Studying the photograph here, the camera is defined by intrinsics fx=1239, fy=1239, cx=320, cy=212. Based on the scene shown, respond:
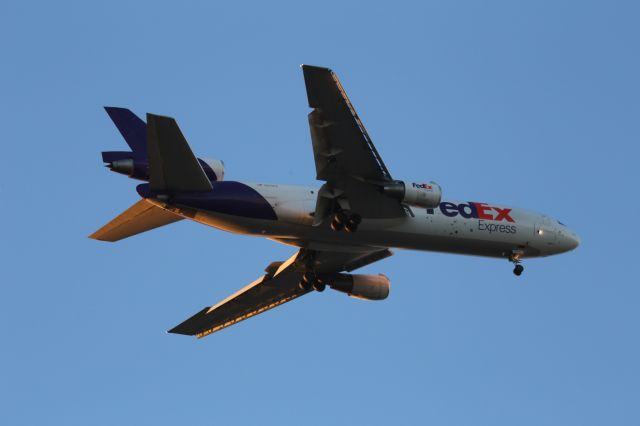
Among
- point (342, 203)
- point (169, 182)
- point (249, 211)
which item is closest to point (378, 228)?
point (342, 203)

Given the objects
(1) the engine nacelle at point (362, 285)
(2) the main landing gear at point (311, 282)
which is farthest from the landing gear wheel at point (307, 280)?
(1) the engine nacelle at point (362, 285)

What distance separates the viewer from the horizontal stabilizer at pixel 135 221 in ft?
150

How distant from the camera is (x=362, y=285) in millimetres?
53156

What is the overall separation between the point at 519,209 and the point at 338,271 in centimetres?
816

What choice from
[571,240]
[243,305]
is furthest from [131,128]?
[571,240]

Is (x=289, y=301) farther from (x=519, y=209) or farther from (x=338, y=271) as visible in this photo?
(x=519, y=209)

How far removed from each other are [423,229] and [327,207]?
4.18 metres

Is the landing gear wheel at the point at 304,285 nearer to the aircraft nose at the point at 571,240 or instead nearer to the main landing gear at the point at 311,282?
the main landing gear at the point at 311,282

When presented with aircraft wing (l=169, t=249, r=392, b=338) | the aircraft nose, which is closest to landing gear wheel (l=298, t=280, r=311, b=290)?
aircraft wing (l=169, t=249, r=392, b=338)

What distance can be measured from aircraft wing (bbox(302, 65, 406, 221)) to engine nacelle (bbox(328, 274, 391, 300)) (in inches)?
296

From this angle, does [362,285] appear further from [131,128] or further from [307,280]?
[131,128]

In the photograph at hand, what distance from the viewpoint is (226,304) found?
180ft

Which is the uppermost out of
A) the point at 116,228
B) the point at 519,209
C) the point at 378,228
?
the point at 519,209

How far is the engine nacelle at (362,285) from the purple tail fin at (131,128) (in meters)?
11.9
